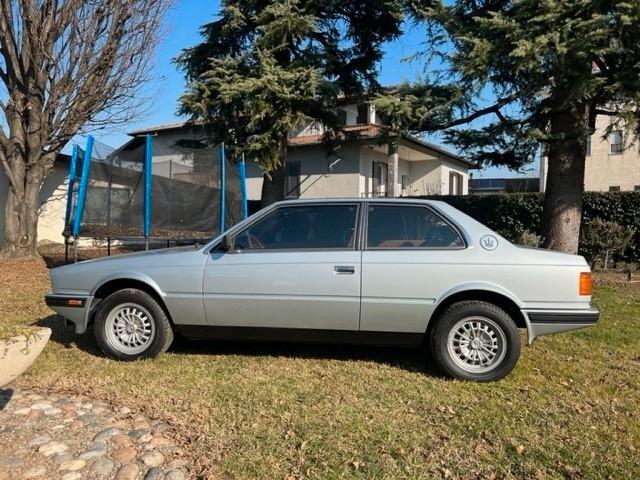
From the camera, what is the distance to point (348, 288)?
466 cm

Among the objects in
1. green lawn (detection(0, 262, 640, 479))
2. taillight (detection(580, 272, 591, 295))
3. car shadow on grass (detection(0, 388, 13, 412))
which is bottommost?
car shadow on grass (detection(0, 388, 13, 412))

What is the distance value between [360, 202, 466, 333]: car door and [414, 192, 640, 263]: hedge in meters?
8.94

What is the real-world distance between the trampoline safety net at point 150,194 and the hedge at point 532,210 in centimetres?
772

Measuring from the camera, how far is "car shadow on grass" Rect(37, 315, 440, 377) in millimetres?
5195

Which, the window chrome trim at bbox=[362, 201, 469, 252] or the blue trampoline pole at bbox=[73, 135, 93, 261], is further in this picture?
the blue trampoline pole at bbox=[73, 135, 93, 261]

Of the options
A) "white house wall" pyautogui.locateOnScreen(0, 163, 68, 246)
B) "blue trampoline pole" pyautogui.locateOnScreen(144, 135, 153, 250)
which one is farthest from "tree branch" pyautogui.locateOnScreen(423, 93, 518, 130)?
"white house wall" pyautogui.locateOnScreen(0, 163, 68, 246)

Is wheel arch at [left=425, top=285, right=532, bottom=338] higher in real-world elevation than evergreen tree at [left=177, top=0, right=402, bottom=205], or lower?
lower

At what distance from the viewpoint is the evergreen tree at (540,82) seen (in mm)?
8164

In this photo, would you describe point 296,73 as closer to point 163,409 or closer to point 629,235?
point 629,235

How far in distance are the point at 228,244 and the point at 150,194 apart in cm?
497

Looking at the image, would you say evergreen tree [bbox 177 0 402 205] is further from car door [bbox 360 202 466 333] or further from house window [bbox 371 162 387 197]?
house window [bbox 371 162 387 197]

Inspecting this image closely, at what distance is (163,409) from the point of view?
392 cm

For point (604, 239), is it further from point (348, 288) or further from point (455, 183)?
point (455, 183)

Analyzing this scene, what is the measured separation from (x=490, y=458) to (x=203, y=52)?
42.3 ft
